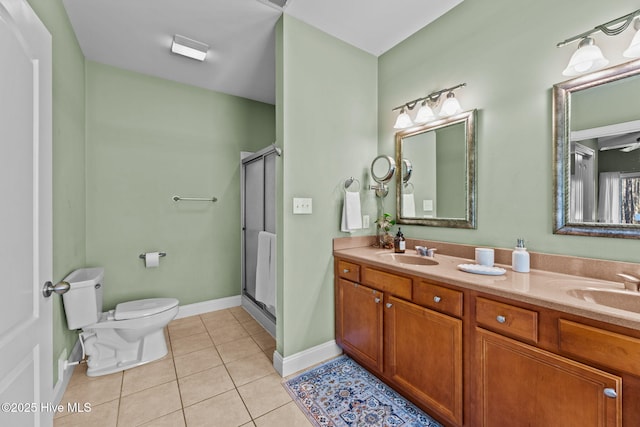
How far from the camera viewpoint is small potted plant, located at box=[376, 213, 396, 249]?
223 centimetres

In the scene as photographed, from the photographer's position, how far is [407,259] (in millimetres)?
1934

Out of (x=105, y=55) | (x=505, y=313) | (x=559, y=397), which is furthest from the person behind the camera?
(x=105, y=55)

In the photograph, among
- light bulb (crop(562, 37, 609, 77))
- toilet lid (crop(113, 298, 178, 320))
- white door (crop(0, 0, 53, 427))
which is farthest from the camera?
toilet lid (crop(113, 298, 178, 320))

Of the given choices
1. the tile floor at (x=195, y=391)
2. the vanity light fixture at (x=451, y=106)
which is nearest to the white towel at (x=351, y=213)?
the vanity light fixture at (x=451, y=106)

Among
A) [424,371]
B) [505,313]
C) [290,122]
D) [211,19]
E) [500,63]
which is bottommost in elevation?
[424,371]

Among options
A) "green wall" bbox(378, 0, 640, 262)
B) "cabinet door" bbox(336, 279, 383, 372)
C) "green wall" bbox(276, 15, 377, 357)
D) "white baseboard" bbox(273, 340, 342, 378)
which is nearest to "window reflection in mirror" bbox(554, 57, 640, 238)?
"green wall" bbox(378, 0, 640, 262)

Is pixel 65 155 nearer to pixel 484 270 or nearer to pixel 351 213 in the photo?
pixel 351 213

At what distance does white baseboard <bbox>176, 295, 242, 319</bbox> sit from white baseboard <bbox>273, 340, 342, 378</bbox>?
1.34 metres

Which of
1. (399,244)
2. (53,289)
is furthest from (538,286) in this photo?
(53,289)

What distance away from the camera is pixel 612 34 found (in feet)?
3.84

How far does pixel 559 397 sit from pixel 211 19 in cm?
282

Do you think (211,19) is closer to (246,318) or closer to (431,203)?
(431,203)

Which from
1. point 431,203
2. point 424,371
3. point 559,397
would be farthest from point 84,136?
point 559,397

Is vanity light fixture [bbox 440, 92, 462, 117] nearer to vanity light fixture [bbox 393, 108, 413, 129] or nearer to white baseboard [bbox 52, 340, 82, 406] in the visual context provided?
vanity light fixture [bbox 393, 108, 413, 129]
